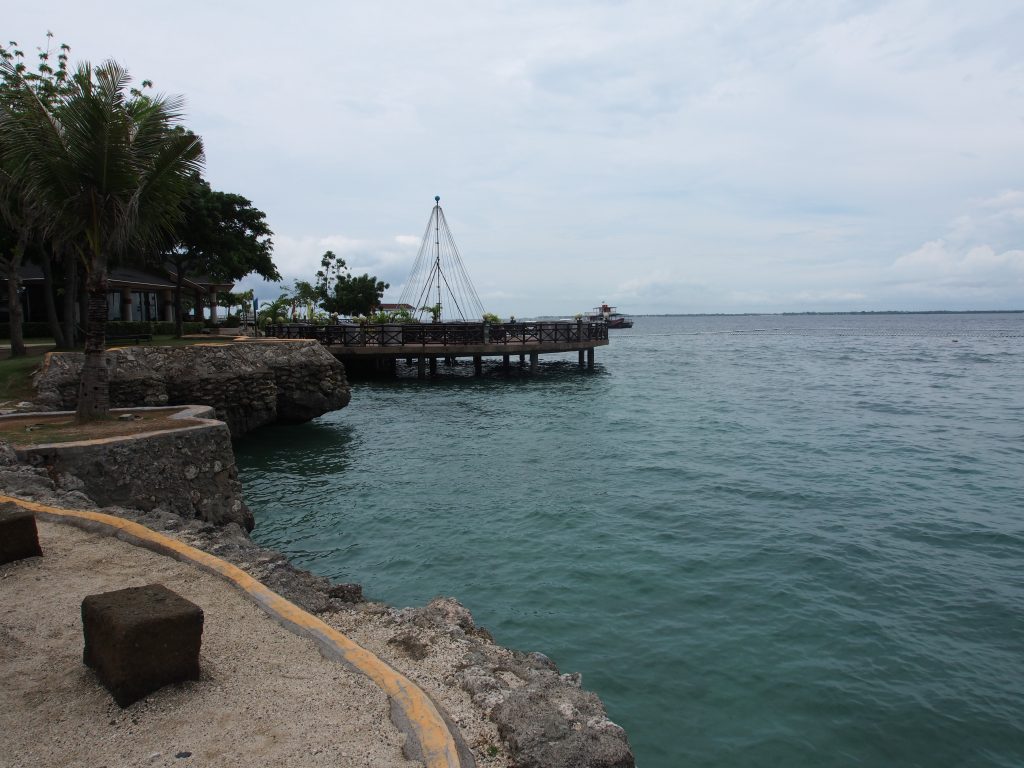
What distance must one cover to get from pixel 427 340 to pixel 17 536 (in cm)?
3275

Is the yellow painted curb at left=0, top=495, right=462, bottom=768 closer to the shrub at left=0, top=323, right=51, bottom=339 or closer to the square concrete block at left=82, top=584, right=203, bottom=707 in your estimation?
the square concrete block at left=82, top=584, right=203, bottom=707

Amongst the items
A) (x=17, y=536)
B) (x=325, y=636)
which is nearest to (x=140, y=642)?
(x=325, y=636)

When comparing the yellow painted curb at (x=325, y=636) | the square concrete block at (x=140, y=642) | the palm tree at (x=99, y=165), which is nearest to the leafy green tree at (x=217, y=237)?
the palm tree at (x=99, y=165)

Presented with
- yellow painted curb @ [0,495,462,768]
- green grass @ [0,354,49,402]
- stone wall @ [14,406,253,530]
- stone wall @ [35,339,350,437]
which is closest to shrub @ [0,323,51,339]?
green grass @ [0,354,49,402]

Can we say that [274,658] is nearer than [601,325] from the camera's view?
Yes

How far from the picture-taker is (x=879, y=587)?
9672 mm

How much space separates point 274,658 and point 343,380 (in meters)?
20.1

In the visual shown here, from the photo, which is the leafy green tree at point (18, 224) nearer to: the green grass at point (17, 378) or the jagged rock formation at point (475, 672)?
the green grass at point (17, 378)

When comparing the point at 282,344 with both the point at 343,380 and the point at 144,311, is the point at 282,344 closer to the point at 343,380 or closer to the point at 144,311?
the point at 343,380

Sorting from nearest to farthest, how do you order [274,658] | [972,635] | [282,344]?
[274,658] < [972,635] < [282,344]

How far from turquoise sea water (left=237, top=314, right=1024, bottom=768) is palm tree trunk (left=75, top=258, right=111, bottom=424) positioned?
3534 millimetres

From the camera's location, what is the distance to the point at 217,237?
3000 centimetres

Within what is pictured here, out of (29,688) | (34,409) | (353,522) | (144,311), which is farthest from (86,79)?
(144,311)

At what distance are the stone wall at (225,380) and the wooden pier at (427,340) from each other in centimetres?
1309
